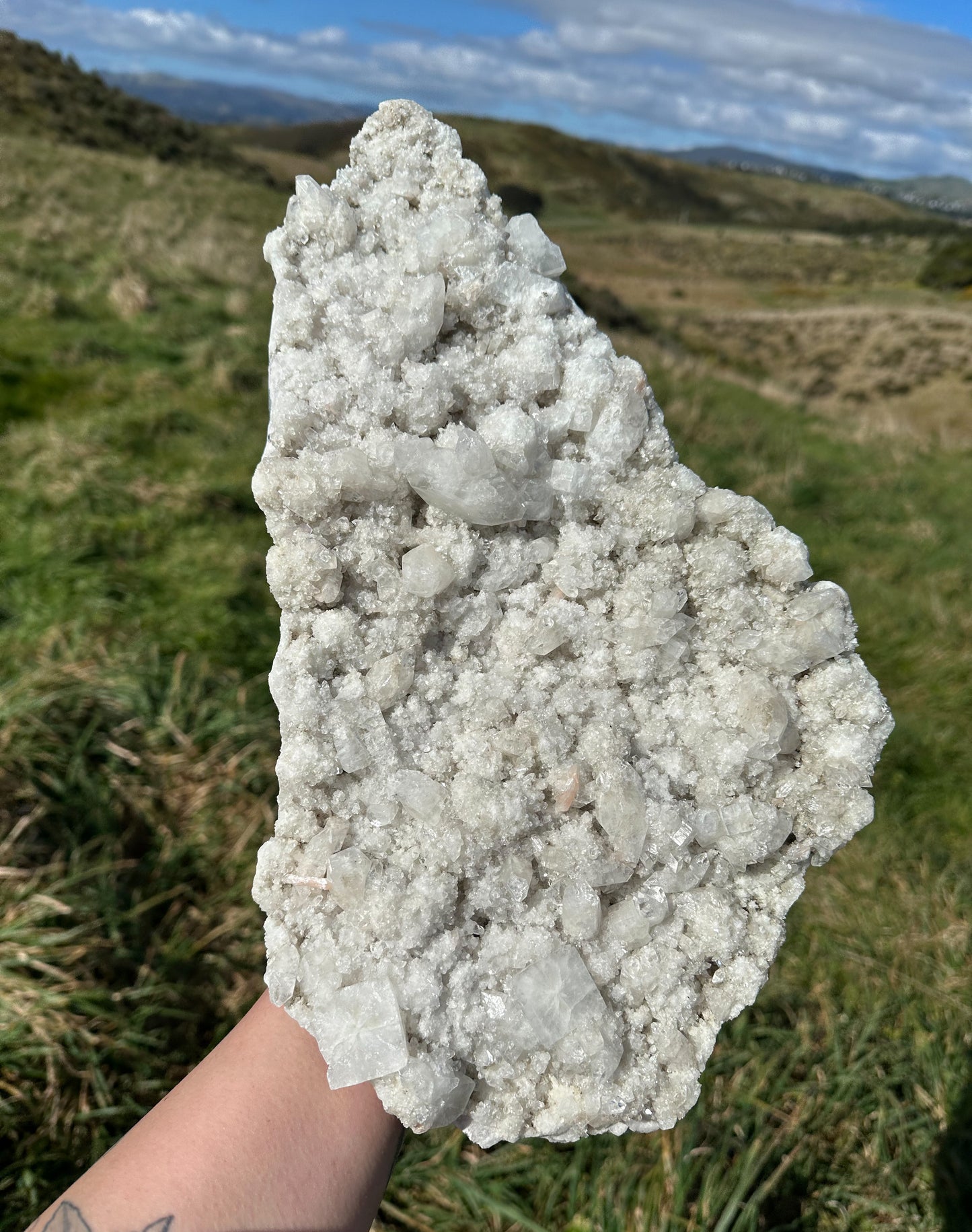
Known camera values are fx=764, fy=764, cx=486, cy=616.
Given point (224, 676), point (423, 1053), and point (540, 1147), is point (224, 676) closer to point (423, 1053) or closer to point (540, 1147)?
point (540, 1147)

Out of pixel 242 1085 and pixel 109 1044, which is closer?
pixel 242 1085

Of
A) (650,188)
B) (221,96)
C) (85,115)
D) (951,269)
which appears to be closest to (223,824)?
(85,115)

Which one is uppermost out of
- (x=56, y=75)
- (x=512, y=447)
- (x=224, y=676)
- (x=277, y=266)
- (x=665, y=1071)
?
(x=56, y=75)

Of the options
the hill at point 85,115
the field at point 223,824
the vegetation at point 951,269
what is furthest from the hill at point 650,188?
the field at point 223,824

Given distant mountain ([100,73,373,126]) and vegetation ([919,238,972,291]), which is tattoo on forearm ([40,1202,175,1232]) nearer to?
vegetation ([919,238,972,291])

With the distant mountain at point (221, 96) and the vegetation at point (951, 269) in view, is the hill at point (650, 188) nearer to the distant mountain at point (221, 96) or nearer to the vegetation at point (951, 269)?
the vegetation at point (951, 269)

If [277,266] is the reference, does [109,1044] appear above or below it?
below

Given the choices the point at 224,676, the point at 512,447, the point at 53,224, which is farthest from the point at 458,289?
the point at 53,224
